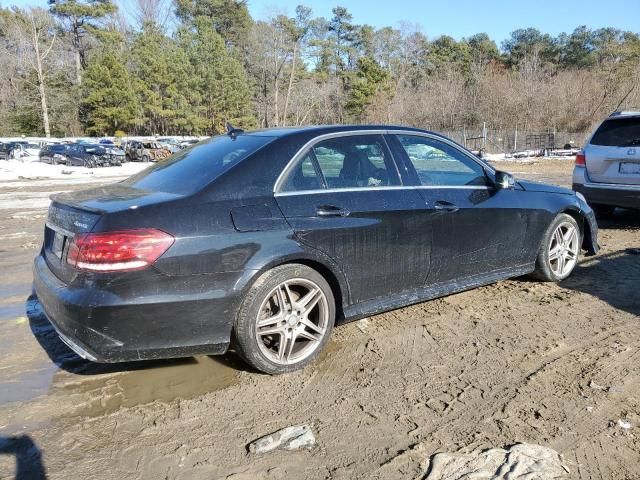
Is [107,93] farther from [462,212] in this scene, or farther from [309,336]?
[309,336]

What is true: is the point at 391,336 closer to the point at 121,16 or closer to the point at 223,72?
the point at 223,72

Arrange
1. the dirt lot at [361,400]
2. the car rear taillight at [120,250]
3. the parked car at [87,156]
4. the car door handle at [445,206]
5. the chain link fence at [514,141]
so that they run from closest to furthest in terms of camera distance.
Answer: the dirt lot at [361,400] → the car rear taillight at [120,250] → the car door handle at [445,206] → the parked car at [87,156] → the chain link fence at [514,141]

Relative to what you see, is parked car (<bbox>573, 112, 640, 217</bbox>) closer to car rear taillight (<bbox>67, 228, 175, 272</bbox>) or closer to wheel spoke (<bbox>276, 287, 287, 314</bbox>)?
wheel spoke (<bbox>276, 287, 287, 314</bbox>)

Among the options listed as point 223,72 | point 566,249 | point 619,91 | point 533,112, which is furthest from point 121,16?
point 566,249

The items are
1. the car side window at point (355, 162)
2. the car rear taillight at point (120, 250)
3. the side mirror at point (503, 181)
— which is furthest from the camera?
the side mirror at point (503, 181)

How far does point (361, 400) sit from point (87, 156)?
29.6m

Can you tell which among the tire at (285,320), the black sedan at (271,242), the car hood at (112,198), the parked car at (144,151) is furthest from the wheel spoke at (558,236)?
the parked car at (144,151)

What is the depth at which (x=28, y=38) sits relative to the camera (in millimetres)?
52219

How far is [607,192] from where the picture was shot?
7.46m

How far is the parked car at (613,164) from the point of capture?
23.8ft

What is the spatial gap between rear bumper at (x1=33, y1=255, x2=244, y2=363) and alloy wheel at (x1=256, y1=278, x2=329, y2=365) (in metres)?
0.29

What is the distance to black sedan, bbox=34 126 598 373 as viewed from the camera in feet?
9.72

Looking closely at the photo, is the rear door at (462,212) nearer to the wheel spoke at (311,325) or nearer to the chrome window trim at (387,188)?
the chrome window trim at (387,188)

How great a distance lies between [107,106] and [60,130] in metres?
5.69
